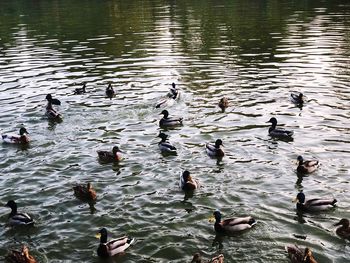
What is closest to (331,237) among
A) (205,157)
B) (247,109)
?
(205,157)

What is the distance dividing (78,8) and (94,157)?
70.5 meters

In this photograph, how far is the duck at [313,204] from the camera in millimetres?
17719

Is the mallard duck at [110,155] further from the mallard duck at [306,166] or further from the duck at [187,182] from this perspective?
the mallard duck at [306,166]

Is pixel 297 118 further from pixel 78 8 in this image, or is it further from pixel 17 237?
pixel 78 8

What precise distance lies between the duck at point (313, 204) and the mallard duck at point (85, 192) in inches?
301

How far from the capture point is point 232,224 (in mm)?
16594

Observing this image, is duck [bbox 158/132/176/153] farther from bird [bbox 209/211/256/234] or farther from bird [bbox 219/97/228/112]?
bird [bbox 209/211/256/234]

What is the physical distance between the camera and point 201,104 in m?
30.5

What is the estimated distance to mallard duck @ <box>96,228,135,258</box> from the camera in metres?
15.4

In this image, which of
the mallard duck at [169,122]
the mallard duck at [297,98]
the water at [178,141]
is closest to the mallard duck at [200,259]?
the water at [178,141]

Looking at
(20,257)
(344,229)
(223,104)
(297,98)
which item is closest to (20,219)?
(20,257)

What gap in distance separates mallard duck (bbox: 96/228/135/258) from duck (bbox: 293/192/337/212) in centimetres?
642

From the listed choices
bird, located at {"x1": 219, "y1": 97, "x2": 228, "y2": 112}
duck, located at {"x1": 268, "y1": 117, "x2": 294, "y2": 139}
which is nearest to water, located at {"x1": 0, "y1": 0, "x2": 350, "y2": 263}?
bird, located at {"x1": 219, "y1": 97, "x2": 228, "y2": 112}

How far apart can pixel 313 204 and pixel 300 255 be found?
3453 mm
